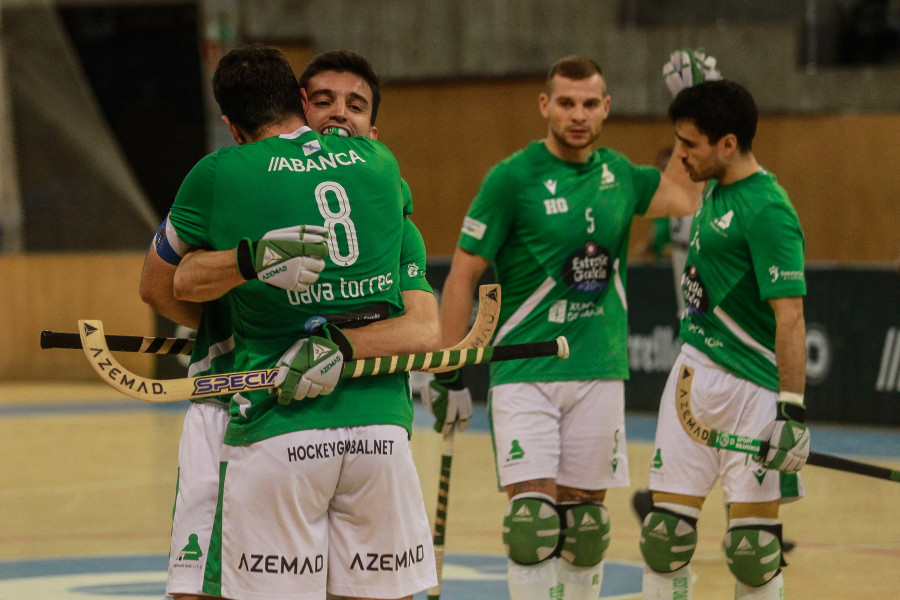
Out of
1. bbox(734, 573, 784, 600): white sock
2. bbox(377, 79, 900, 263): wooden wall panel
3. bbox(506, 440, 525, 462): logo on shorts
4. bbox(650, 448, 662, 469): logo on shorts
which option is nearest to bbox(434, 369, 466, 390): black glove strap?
bbox(506, 440, 525, 462): logo on shorts

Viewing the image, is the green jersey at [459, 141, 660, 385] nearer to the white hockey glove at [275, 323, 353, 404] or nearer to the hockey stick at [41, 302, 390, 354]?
the hockey stick at [41, 302, 390, 354]

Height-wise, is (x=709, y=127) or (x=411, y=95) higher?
(x=411, y=95)

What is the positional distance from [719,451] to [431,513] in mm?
3372

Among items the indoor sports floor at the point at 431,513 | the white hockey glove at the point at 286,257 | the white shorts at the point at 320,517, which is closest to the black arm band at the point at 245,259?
the white hockey glove at the point at 286,257

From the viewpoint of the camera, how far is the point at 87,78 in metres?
20.0

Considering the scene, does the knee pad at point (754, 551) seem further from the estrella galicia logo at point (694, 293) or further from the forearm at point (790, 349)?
the estrella galicia logo at point (694, 293)

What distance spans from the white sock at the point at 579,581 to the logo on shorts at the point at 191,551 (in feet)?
7.56

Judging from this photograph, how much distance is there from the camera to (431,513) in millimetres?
8422

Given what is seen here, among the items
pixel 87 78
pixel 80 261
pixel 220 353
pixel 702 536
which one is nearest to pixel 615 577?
pixel 702 536

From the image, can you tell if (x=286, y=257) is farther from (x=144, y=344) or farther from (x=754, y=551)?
(x=754, y=551)

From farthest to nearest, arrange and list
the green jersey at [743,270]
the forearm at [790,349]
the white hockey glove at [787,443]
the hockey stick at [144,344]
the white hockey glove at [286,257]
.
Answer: the green jersey at [743,270] < the forearm at [790,349] < the white hockey glove at [787,443] < the hockey stick at [144,344] < the white hockey glove at [286,257]

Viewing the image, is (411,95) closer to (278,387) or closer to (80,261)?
(80,261)

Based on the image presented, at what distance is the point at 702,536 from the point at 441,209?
11.2m

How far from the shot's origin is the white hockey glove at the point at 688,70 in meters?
6.00
